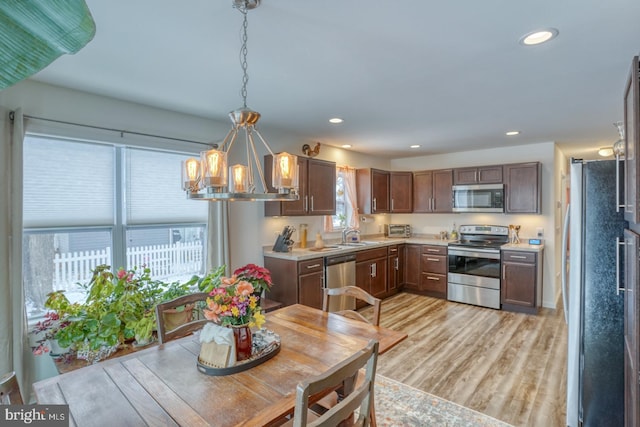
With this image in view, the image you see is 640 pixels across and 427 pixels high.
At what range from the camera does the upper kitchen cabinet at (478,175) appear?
4.91 metres

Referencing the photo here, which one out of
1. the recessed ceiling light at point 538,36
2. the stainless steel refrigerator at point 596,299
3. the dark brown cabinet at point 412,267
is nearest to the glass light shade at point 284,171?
the recessed ceiling light at point 538,36

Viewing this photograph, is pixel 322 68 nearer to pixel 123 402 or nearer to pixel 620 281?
pixel 123 402

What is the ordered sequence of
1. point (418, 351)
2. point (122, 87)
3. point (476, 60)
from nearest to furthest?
point (476, 60), point (122, 87), point (418, 351)

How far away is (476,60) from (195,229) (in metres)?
2.98

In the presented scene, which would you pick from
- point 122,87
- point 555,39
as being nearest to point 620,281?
point 555,39

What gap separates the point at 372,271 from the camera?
4.79m

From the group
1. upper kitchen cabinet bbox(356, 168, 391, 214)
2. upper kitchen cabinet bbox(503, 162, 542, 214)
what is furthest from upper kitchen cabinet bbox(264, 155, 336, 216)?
upper kitchen cabinet bbox(503, 162, 542, 214)

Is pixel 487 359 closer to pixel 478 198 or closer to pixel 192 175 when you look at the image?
pixel 478 198

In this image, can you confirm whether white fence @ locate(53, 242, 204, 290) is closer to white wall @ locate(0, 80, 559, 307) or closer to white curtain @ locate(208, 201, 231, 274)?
white curtain @ locate(208, 201, 231, 274)

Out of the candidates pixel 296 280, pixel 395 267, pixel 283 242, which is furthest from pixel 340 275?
pixel 395 267

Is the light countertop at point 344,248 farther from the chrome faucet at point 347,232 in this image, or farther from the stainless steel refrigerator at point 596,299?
the stainless steel refrigerator at point 596,299

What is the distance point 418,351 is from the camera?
10.6 feet

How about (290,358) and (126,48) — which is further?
(126,48)

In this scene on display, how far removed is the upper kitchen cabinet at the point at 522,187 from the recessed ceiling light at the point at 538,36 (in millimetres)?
3304
